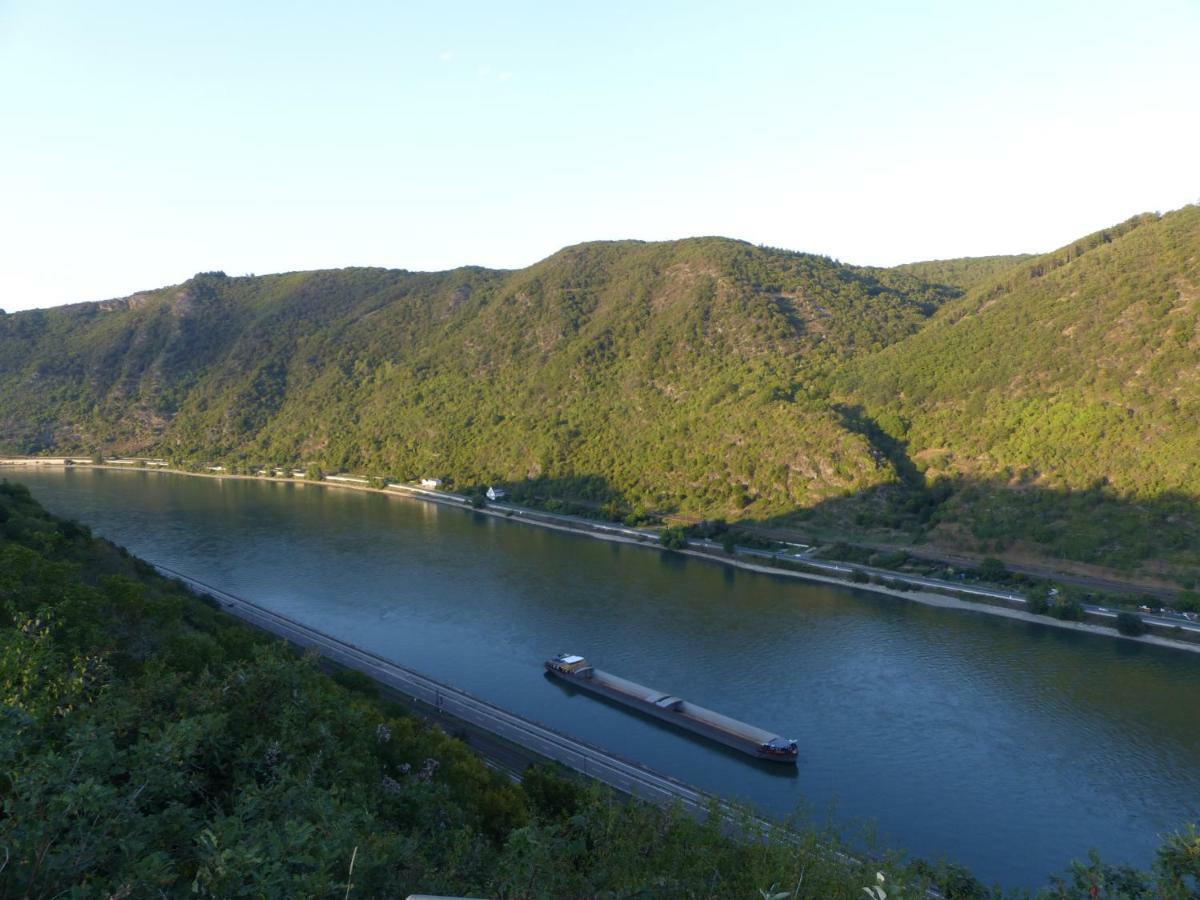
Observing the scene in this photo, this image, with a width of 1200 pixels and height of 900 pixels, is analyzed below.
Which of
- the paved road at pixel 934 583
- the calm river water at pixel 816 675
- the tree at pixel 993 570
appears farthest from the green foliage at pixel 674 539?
the tree at pixel 993 570

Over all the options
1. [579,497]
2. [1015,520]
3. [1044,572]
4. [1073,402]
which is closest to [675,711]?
[1044,572]

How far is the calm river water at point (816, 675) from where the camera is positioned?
18219mm

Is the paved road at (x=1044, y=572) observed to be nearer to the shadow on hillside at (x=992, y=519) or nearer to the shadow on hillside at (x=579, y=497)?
the shadow on hillside at (x=992, y=519)

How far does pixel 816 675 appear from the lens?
2566cm

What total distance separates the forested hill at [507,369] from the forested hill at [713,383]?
30cm

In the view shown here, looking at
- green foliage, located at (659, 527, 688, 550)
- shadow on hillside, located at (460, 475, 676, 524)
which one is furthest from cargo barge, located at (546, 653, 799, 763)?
shadow on hillside, located at (460, 475, 676, 524)

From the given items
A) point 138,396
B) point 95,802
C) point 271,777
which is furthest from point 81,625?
point 138,396

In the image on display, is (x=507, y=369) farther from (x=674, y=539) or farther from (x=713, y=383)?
(x=674, y=539)

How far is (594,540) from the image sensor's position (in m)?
46.1

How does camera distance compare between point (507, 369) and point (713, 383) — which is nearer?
point (713, 383)

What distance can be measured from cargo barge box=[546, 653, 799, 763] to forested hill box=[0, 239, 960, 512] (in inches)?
910

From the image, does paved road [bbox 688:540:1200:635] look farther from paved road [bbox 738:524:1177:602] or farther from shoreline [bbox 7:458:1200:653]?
paved road [bbox 738:524:1177:602]

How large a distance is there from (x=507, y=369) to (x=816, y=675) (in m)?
55.2

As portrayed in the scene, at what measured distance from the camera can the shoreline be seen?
1135 inches
